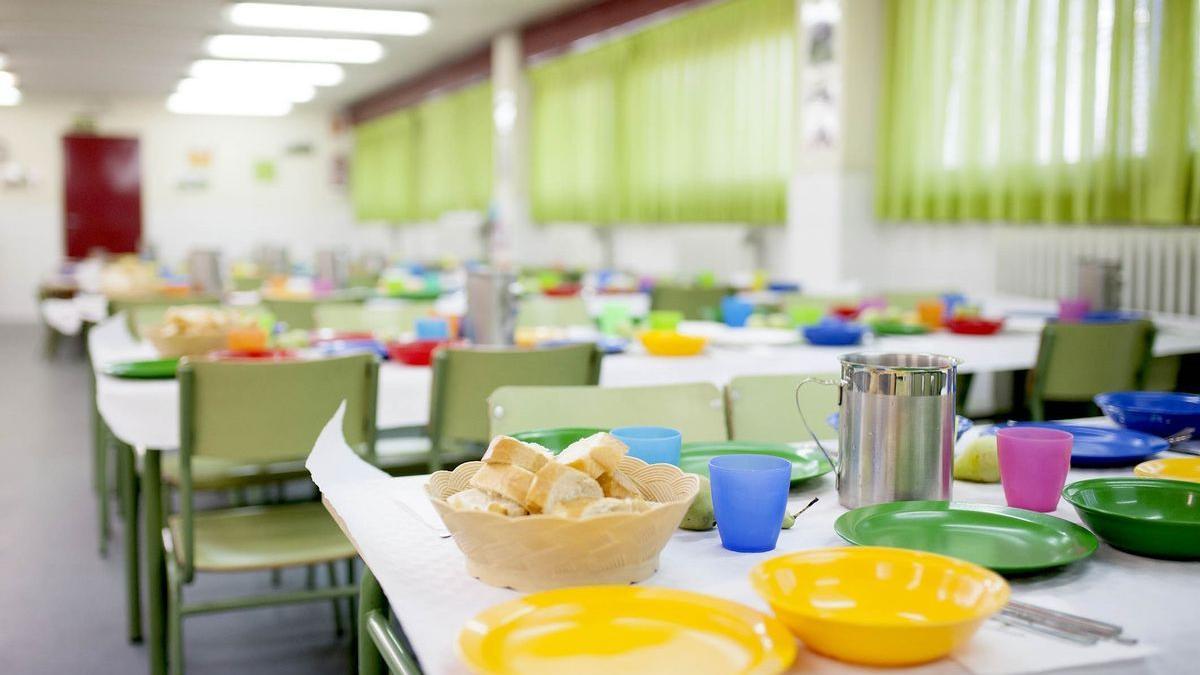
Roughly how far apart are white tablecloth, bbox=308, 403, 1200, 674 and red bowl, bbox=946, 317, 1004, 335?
216 centimetres

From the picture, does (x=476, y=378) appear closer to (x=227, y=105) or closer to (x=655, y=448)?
(x=655, y=448)

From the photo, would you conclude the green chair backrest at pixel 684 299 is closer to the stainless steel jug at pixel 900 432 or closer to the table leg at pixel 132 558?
the table leg at pixel 132 558

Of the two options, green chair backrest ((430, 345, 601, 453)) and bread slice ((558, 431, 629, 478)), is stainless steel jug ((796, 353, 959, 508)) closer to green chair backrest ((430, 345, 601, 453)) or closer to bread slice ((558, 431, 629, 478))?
bread slice ((558, 431, 629, 478))

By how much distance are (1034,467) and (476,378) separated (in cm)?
150

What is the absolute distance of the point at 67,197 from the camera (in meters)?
15.0

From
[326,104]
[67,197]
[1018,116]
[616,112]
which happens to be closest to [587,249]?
[616,112]

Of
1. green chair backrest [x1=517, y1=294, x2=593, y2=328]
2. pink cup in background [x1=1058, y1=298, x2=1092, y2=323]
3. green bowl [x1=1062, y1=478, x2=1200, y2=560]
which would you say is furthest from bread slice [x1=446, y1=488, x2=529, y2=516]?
pink cup in background [x1=1058, y1=298, x2=1092, y2=323]

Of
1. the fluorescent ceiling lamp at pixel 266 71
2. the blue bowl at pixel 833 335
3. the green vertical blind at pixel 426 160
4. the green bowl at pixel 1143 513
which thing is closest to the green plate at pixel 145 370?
the blue bowl at pixel 833 335

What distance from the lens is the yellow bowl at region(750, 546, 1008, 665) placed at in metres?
0.79

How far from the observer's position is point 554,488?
99 cm

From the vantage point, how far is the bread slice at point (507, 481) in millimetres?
1001

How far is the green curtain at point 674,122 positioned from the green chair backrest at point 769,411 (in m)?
5.31

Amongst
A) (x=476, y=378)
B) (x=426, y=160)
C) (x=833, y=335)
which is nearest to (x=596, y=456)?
(x=476, y=378)

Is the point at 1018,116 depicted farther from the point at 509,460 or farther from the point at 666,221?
the point at 509,460
